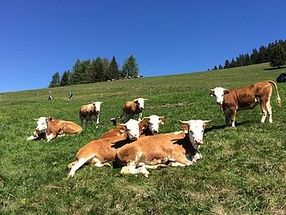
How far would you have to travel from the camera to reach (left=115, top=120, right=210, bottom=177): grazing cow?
48.4ft

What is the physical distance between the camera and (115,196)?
12.4 metres

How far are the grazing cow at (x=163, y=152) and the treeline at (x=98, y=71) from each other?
144m

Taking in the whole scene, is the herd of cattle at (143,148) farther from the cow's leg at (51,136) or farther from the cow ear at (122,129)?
the cow's leg at (51,136)

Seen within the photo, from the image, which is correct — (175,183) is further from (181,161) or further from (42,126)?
(42,126)

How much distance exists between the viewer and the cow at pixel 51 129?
965 inches

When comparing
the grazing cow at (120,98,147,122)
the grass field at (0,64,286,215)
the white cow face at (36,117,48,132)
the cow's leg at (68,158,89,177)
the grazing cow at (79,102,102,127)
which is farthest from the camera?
the grazing cow at (79,102,102,127)

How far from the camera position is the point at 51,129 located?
24750mm

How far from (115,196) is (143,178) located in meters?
1.43

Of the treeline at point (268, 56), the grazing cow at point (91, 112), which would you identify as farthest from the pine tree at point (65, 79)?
the grazing cow at point (91, 112)

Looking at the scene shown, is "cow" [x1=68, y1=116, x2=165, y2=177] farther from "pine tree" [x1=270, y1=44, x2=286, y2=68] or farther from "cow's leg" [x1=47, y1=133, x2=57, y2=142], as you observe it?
"pine tree" [x1=270, y1=44, x2=286, y2=68]

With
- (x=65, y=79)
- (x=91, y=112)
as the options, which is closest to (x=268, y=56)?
(x=65, y=79)

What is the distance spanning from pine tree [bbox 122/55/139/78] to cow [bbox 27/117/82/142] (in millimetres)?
149127

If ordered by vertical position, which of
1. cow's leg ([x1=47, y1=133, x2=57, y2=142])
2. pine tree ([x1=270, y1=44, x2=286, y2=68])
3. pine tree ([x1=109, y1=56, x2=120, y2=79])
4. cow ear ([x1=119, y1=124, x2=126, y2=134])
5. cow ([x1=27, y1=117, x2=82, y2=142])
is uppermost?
pine tree ([x1=109, y1=56, x2=120, y2=79])

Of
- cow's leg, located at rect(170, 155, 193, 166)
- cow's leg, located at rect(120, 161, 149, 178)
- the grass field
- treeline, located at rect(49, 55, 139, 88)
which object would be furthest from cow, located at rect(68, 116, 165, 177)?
treeline, located at rect(49, 55, 139, 88)
